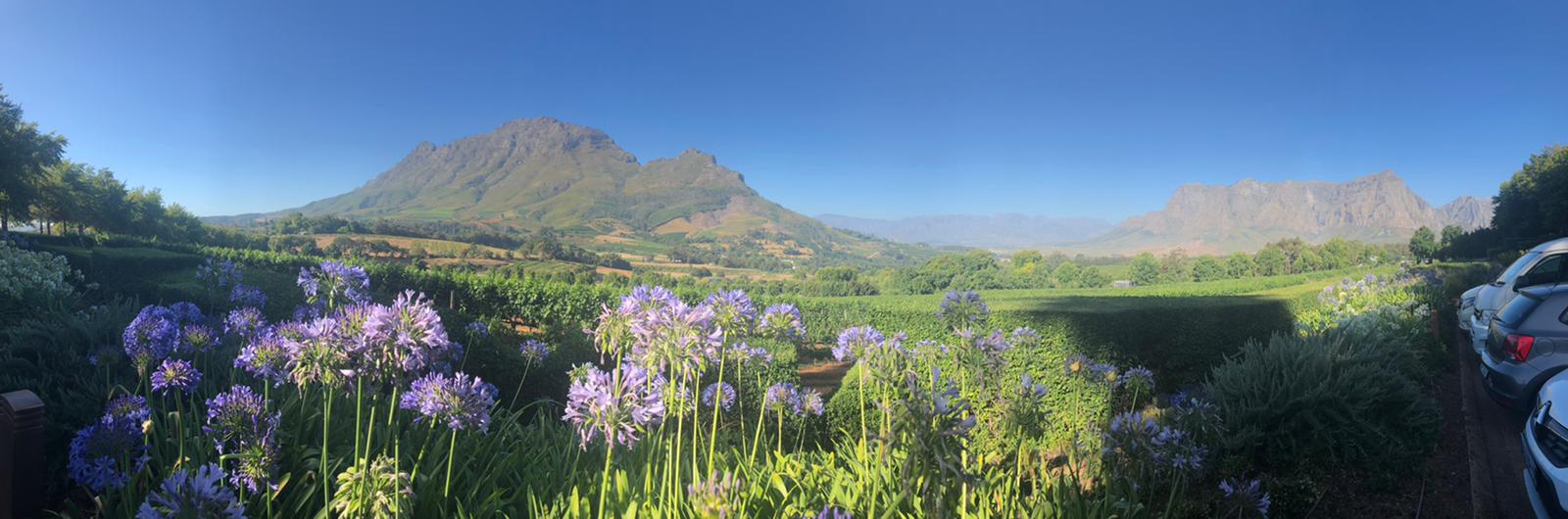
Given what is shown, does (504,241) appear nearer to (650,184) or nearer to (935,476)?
(935,476)

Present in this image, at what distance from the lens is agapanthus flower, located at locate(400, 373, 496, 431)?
1.86 metres

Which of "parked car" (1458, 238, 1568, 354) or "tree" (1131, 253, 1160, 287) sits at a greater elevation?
"parked car" (1458, 238, 1568, 354)

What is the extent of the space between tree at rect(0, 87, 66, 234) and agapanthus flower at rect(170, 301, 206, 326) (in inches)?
297

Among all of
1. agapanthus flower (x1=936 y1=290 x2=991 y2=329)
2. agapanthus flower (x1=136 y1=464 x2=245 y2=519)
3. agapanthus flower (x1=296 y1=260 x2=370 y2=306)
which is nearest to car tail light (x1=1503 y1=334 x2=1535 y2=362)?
agapanthus flower (x1=936 y1=290 x2=991 y2=329)

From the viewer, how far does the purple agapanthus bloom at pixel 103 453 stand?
1.86 meters

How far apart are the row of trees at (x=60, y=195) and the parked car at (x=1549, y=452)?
14.1 meters

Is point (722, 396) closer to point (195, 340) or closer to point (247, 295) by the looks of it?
point (195, 340)

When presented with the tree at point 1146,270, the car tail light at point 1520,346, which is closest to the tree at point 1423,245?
the tree at point 1146,270

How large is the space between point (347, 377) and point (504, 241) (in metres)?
13.0

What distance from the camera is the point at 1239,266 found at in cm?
4369

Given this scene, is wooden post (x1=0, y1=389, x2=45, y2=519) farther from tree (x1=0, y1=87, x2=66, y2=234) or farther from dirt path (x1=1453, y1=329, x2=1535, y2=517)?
tree (x1=0, y1=87, x2=66, y2=234)

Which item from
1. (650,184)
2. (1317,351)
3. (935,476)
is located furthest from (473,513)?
(650,184)

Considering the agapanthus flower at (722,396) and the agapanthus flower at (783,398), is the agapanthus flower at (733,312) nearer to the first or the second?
the agapanthus flower at (722,396)

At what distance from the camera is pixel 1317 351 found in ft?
14.6
